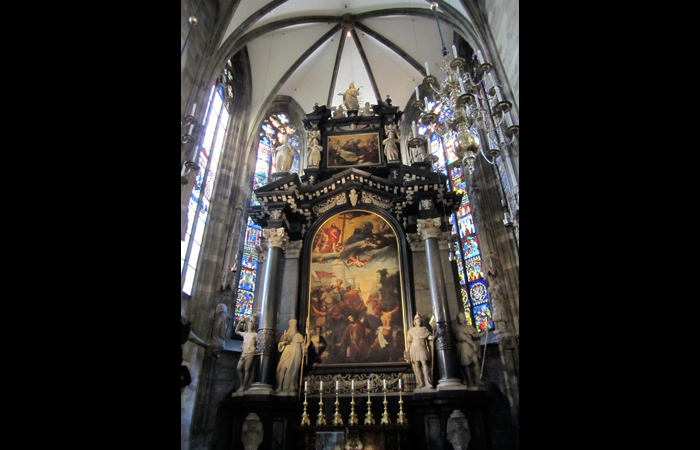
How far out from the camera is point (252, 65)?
1411cm

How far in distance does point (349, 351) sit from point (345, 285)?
1521 mm

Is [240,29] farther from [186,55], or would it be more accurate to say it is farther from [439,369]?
[439,369]

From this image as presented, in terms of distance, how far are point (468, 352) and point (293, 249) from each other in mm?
4704

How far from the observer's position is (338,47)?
50.0 feet

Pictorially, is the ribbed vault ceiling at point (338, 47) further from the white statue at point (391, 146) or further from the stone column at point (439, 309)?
the stone column at point (439, 309)

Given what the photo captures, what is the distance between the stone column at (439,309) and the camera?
7164 millimetres

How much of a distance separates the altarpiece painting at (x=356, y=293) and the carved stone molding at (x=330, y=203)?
0.35 meters

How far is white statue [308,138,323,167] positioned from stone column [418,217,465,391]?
3716 mm

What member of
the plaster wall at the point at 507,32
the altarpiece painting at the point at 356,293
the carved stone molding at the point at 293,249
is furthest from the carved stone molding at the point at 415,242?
the plaster wall at the point at 507,32

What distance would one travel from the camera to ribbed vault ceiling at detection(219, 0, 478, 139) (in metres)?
13.1

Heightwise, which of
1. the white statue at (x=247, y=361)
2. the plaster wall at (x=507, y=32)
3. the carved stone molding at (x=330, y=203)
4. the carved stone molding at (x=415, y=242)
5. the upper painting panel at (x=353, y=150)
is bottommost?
the white statue at (x=247, y=361)

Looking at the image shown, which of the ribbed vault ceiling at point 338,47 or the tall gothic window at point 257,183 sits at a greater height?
the ribbed vault ceiling at point 338,47

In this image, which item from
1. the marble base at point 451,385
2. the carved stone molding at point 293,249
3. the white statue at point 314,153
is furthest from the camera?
the white statue at point 314,153
